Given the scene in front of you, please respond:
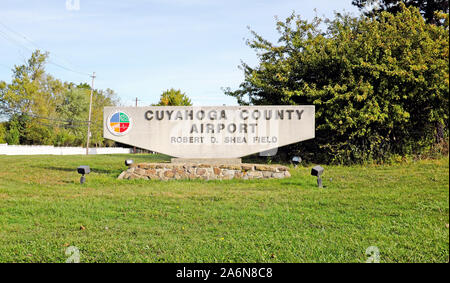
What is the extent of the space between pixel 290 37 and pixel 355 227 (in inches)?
453

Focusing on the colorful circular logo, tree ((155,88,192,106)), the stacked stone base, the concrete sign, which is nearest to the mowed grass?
the stacked stone base

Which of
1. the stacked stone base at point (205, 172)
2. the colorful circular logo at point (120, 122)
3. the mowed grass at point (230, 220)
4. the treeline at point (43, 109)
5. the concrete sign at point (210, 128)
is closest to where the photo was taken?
the mowed grass at point (230, 220)

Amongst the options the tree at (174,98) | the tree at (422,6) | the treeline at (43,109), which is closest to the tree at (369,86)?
the tree at (422,6)

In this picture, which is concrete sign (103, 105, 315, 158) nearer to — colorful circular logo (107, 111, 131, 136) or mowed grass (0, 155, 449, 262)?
colorful circular logo (107, 111, 131, 136)

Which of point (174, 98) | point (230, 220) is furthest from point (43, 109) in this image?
point (230, 220)

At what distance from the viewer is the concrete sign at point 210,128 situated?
1145cm

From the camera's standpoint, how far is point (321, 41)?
14.1 m

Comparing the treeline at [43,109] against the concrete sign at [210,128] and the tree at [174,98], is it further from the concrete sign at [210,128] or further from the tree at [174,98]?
the concrete sign at [210,128]

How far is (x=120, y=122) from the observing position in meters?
11.8

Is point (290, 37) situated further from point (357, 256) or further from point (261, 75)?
point (357, 256)

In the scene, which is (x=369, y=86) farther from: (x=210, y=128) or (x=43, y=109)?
(x=43, y=109)

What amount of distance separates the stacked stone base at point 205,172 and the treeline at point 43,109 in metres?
18.2

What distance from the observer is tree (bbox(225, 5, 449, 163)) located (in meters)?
12.6
